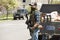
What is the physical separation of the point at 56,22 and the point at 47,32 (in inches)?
21.6

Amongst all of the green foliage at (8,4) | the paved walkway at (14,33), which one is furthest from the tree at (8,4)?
the paved walkway at (14,33)

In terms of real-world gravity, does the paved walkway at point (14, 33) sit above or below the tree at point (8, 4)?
above

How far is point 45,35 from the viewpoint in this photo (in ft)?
38.6

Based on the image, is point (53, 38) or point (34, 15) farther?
point (53, 38)

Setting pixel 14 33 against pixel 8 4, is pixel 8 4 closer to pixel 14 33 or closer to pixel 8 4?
pixel 8 4

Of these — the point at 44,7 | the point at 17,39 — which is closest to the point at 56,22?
the point at 44,7

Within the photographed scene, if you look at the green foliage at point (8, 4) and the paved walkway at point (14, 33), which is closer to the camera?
the paved walkway at point (14, 33)

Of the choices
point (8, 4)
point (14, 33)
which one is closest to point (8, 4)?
point (8, 4)

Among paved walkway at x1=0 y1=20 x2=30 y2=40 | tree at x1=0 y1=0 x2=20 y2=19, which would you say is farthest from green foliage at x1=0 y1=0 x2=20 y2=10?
paved walkway at x1=0 y1=20 x2=30 y2=40

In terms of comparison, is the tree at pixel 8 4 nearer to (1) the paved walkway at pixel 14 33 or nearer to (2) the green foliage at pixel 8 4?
(2) the green foliage at pixel 8 4

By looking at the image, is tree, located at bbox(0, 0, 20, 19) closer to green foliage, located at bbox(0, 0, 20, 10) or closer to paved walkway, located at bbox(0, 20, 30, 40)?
green foliage, located at bbox(0, 0, 20, 10)

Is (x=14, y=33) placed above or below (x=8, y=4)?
above

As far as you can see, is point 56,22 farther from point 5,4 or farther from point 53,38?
point 5,4

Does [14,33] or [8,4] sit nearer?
[14,33]
